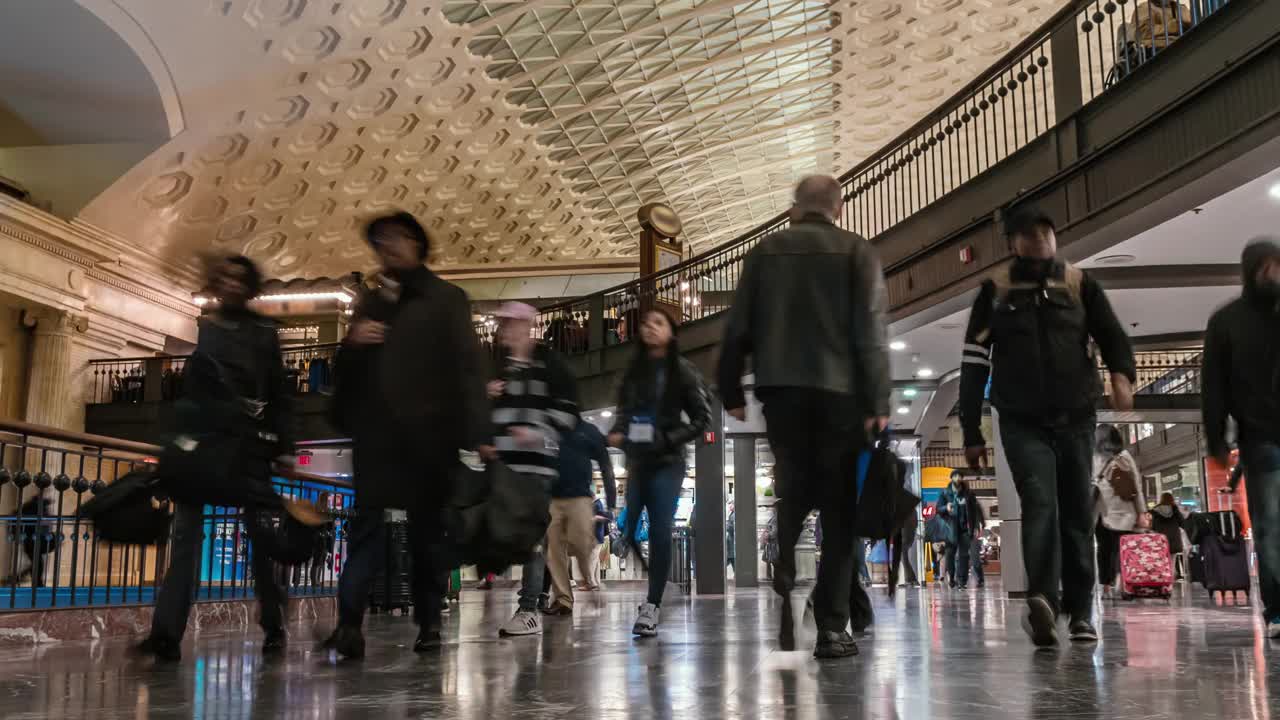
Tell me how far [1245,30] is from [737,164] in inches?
1124

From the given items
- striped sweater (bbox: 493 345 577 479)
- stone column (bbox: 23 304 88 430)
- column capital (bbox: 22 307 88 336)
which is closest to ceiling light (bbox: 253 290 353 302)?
column capital (bbox: 22 307 88 336)

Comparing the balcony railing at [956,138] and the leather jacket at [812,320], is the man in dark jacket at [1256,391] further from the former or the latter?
the balcony railing at [956,138]

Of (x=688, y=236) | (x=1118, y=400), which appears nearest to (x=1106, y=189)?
(x=1118, y=400)

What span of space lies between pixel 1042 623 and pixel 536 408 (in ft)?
7.79

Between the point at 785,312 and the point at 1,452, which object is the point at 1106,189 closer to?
the point at 785,312

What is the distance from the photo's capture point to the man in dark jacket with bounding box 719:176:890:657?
3.64 metres

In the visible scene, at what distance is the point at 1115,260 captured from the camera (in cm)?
1111

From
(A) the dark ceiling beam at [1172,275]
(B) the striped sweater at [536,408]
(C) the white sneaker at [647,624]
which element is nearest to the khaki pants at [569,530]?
(B) the striped sweater at [536,408]

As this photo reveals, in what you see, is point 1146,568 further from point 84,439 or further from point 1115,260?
point 84,439

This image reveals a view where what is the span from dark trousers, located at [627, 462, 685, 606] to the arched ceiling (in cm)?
1452

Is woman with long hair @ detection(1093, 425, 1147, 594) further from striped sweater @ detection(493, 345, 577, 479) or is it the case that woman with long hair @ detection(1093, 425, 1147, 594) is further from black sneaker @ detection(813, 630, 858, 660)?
black sneaker @ detection(813, 630, 858, 660)

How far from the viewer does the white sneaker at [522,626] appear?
5.25 metres

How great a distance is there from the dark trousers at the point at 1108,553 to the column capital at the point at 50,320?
65.1 feet

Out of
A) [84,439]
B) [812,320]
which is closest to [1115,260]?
[812,320]
